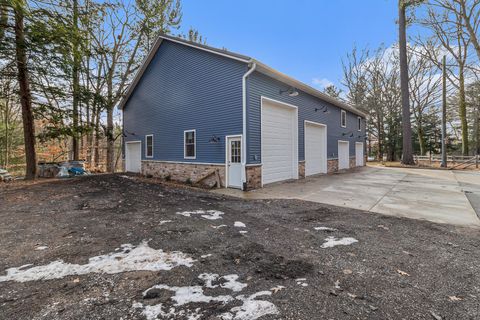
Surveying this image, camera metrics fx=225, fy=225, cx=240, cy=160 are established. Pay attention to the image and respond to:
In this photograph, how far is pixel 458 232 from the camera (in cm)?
391

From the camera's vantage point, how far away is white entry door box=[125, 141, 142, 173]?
12.7 m

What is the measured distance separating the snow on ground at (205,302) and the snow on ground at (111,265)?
0.52 metres

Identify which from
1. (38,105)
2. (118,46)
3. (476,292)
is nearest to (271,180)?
(476,292)

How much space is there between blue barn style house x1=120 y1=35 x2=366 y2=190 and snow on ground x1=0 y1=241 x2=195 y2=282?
4.95m

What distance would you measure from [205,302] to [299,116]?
31.3 feet

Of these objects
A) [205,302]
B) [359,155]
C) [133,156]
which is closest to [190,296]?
[205,302]

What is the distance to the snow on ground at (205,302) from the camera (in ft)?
6.13

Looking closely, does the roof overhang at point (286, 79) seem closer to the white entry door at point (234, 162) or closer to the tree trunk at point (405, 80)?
the white entry door at point (234, 162)

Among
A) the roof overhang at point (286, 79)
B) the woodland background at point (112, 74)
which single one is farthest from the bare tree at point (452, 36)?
the roof overhang at point (286, 79)

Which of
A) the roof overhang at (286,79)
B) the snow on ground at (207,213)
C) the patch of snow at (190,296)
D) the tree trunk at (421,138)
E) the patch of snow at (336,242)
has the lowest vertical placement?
the patch of snow at (336,242)

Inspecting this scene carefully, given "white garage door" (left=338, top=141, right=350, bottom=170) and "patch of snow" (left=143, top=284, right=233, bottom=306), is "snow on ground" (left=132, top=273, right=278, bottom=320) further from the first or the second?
"white garage door" (left=338, top=141, right=350, bottom=170)

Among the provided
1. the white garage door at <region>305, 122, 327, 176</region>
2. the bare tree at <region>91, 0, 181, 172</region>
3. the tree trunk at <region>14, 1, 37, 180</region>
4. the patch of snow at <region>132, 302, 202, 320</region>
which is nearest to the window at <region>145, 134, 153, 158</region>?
the bare tree at <region>91, 0, 181, 172</region>

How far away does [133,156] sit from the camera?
13281mm

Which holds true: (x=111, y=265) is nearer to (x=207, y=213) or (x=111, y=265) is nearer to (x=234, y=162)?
(x=207, y=213)
